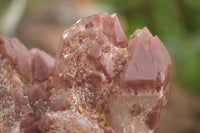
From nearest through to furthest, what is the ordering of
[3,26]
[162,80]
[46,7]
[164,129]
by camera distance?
[162,80], [164,129], [3,26], [46,7]

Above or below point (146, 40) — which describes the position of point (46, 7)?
above

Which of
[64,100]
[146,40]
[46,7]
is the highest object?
[46,7]

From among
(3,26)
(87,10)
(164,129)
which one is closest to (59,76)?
(164,129)

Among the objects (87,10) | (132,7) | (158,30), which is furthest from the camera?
(87,10)

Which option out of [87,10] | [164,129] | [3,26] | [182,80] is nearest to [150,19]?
[182,80]

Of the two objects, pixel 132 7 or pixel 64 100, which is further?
pixel 132 7

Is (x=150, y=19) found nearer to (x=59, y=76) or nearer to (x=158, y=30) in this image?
(x=158, y=30)
